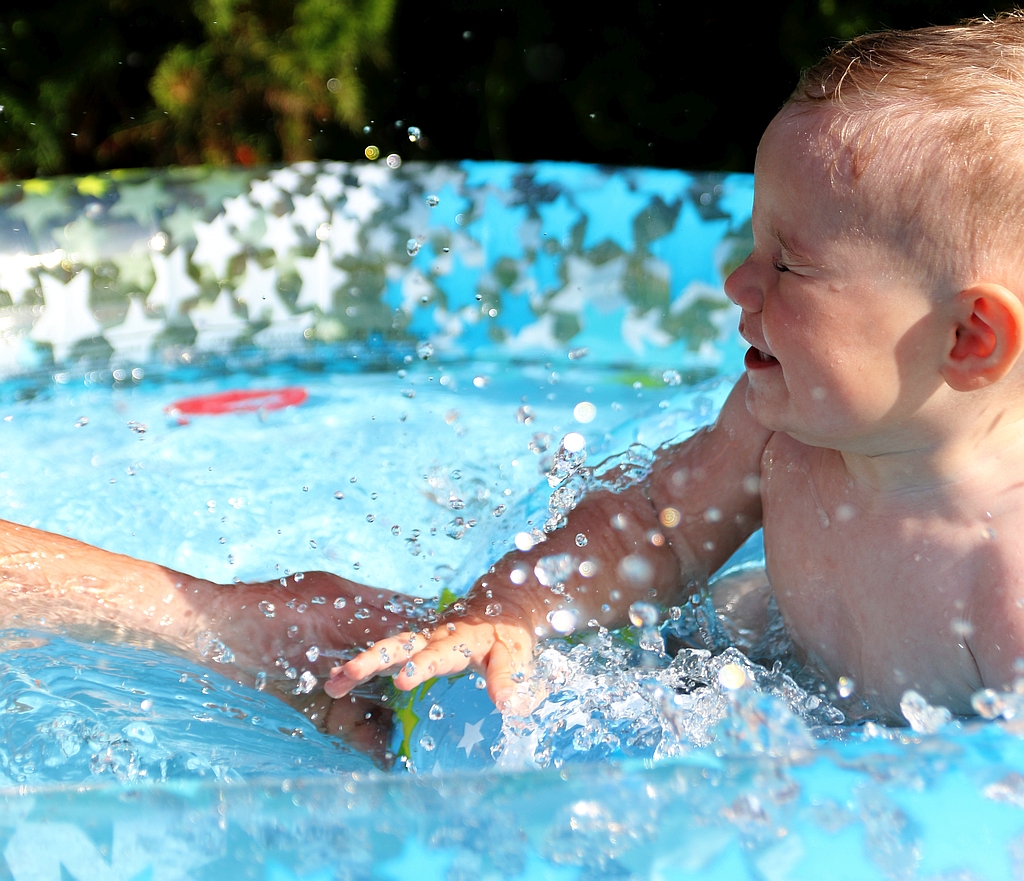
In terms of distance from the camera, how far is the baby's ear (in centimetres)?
97

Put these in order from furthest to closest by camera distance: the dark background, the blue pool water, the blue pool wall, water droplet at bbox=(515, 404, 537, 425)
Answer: the dark background → the blue pool wall → water droplet at bbox=(515, 404, 537, 425) → the blue pool water

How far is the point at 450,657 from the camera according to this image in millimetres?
1088

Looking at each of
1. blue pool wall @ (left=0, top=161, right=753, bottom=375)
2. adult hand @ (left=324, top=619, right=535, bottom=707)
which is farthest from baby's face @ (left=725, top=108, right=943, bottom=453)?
blue pool wall @ (left=0, top=161, right=753, bottom=375)

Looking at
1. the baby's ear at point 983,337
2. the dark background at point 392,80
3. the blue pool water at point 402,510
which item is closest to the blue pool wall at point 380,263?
the blue pool water at point 402,510

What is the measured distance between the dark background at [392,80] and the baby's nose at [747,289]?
2250 millimetres

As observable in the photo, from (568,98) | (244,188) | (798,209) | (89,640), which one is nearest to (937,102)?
(798,209)

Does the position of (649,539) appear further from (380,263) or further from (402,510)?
(380,263)

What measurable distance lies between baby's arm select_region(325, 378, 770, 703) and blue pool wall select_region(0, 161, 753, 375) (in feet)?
3.32

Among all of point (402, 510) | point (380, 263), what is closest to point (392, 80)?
point (380, 263)

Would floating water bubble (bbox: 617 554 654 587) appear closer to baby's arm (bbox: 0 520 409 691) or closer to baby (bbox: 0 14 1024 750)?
baby (bbox: 0 14 1024 750)

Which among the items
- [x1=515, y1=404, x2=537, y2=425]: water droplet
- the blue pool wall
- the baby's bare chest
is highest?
the baby's bare chest

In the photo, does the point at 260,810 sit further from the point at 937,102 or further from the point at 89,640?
the point at 937,102

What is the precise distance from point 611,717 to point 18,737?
1.89 feet

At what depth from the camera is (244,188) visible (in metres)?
2.43
